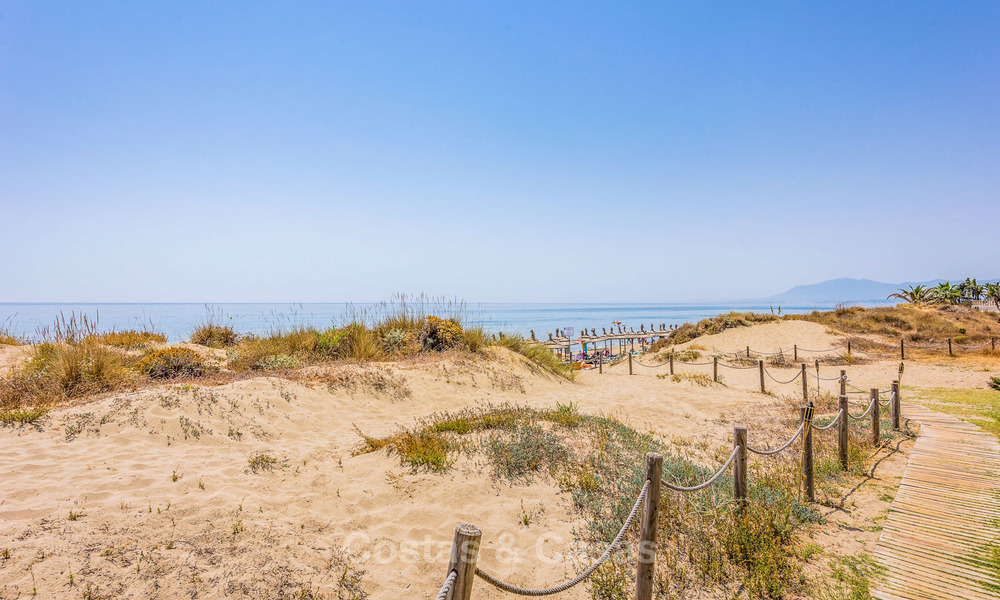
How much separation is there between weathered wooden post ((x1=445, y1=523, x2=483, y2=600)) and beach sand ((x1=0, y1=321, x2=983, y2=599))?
5.56 ft

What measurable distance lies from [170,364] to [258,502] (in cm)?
729

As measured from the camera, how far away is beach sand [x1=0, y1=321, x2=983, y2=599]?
3498 millimetres

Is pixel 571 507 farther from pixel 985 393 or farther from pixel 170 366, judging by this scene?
pixel 985 393

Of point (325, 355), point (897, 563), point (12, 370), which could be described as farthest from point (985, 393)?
point (12, 370)

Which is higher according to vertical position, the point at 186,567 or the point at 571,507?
the point at 186,567

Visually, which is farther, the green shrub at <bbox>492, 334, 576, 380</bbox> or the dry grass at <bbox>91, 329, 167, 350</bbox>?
the green shrub at <bbox>492, 334, 576, 380</bbox>

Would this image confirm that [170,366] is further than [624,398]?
No

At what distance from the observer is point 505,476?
223 inches

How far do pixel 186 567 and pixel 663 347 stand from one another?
26.8m

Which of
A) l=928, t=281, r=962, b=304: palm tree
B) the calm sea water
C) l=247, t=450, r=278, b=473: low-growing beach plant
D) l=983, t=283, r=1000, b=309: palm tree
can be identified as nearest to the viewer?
l=247, t=450, r=278, b=473: low-growing beach plant

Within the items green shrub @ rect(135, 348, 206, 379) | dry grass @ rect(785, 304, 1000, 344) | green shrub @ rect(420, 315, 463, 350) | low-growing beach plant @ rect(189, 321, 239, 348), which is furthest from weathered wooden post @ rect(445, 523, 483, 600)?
dry grass @ rect(785, 304, 1000, 344)

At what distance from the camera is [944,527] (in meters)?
4.63

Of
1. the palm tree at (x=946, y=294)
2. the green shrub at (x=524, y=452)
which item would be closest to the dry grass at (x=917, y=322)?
the palm tree at (x=946, y=294)

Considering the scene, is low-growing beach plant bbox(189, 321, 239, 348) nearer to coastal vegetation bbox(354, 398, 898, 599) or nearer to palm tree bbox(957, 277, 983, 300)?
coastal vegetation bbox(354, 398, 898, 599)
